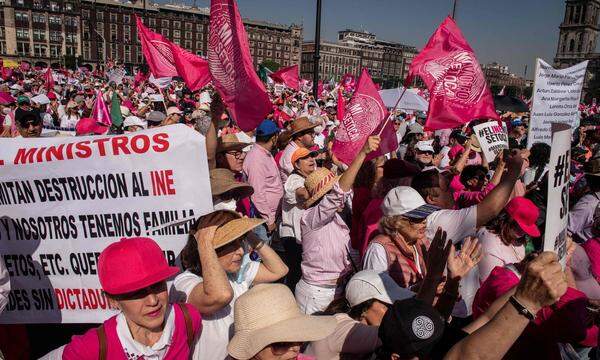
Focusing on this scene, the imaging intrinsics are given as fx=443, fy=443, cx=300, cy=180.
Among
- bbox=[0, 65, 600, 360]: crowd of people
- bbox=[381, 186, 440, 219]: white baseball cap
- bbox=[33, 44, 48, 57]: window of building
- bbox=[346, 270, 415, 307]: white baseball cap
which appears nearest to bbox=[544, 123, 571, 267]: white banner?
bbox=[0, 65, 600, 360]: crowd of people

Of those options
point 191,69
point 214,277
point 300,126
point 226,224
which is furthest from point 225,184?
point 191,69

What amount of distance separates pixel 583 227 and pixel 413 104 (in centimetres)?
587

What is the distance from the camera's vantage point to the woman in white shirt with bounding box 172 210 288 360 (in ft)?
6.61

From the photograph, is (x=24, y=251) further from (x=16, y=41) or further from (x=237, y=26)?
(x=16, y=41)

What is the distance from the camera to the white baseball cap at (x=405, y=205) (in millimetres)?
2688

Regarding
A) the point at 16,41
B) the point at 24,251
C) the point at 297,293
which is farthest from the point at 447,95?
the point at 16,41

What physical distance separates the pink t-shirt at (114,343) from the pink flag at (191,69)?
3.75 m

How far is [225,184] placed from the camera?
9.36 feet

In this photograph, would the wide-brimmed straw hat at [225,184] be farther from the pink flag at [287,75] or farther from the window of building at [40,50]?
the window of building at [40,50]

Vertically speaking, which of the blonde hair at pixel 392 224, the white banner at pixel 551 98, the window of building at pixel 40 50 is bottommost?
the blonde hair at pixel 392 224

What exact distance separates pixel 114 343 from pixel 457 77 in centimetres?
351

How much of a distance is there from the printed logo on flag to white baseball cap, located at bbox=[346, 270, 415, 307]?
232cm

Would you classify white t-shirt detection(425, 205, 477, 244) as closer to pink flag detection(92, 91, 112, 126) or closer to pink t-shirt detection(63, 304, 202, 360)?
pink t-shirt detection(63, 304, 202, 360)

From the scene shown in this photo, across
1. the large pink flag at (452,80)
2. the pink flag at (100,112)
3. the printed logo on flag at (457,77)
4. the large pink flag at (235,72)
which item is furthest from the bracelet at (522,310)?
the pink flag at (100,112)
